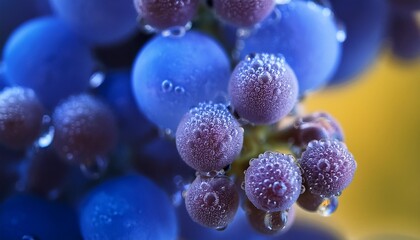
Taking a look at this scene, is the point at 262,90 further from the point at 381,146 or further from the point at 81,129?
the point at 381,146

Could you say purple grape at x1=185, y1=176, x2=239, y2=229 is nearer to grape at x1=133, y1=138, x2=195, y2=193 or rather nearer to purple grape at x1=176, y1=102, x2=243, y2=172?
purple grape at x1=176, y1=102, x2=243, y2=172

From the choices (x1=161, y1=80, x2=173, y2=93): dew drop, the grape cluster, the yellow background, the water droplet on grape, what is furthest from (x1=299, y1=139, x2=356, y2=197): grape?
the yellow background

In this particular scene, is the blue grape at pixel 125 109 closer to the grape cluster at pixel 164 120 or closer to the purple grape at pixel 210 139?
the grape cluster at pixel 164 120

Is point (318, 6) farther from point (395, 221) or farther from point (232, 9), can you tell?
point (395, 221)

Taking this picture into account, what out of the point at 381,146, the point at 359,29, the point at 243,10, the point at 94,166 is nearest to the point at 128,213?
the point at 94,166

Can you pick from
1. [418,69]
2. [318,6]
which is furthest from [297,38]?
[418,69]

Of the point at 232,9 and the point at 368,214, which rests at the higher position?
the point at 232,9
